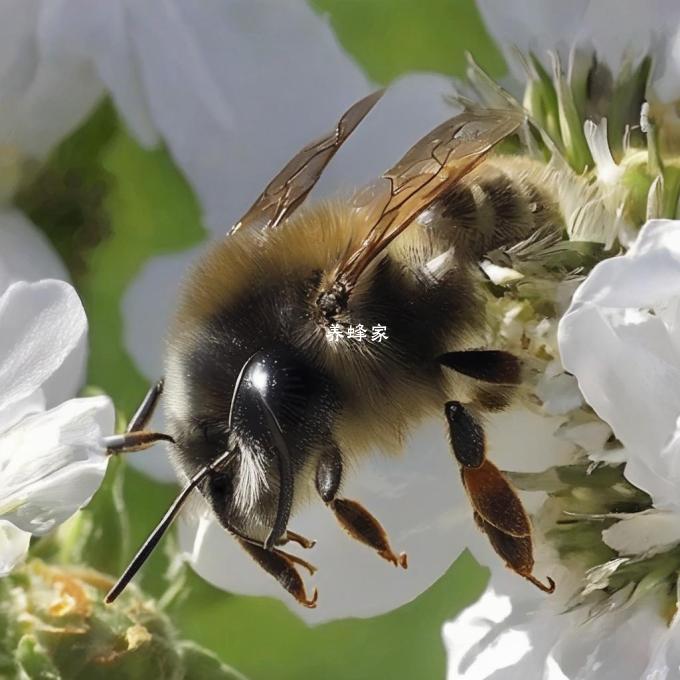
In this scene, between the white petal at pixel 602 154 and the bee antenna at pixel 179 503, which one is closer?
the bee antenna at pixel 179 503

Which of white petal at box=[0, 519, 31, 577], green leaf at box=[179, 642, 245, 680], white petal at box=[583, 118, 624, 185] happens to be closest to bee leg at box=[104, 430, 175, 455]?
white petal at box=[0, 519, 31, 577]

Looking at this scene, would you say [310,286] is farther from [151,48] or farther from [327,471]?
[151,48]

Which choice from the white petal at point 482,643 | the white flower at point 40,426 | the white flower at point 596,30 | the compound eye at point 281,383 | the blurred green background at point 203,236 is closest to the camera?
the compound eye at point 281,383

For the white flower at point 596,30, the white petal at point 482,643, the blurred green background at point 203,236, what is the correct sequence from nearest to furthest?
the white petal at point 482,643 < the white flower at point 596,30 < the blurred green background at point 203,236

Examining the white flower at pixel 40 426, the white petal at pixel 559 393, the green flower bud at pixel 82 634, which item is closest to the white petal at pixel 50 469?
the white flower at pixel 40 426

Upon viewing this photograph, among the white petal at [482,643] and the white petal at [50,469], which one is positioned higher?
the white petal at [50,469]

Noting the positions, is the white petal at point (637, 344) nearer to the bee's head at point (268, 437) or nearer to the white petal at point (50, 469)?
the bee's head at point (268, 437)

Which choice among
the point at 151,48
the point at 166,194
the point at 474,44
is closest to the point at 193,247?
the point at 166,194

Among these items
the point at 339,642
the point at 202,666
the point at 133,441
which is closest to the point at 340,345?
the point at 133,441
